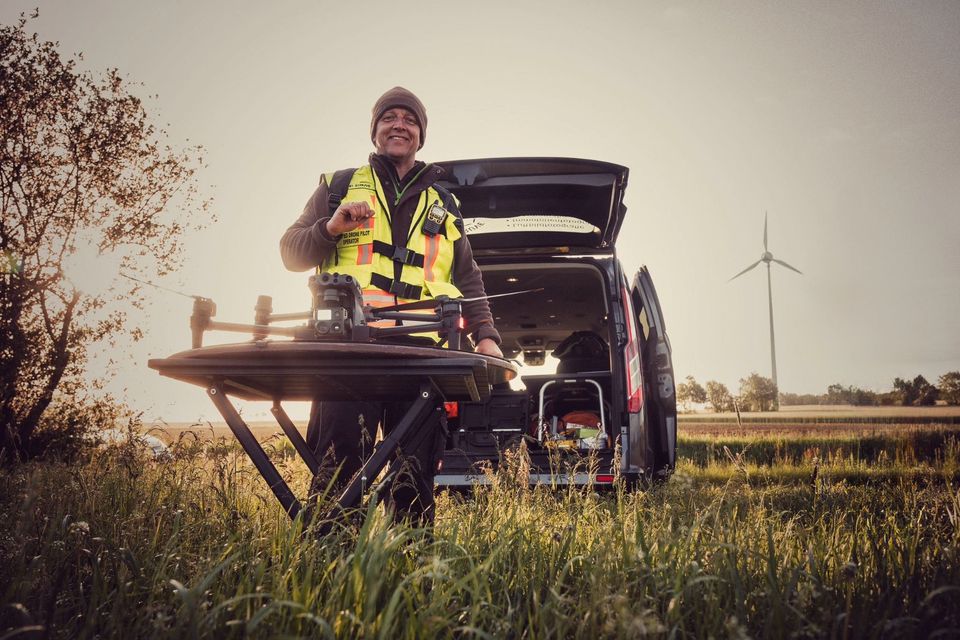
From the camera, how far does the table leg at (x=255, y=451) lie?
2.01 m

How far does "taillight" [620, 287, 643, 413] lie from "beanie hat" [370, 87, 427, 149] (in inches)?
78.6

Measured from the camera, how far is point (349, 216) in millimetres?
2354

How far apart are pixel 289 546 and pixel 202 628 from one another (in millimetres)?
370

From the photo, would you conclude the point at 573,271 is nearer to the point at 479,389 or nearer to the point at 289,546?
the point at 479,389

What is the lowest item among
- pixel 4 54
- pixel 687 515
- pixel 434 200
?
pixel 687 515

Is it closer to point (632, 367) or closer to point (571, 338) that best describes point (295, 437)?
point (632, 367)

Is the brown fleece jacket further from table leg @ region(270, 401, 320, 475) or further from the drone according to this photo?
table leg @ region(270, 401, 320, 475)

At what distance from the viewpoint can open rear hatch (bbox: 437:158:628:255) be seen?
4.09 meters

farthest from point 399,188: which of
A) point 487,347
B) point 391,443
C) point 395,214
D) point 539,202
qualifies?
point 539,202

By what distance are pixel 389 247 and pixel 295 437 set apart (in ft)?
3.09

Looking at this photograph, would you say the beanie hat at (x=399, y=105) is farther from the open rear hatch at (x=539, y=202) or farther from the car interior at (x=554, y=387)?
the car interior at (x=554, y=387)

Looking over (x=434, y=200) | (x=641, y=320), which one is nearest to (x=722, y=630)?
(x=434, y=200)

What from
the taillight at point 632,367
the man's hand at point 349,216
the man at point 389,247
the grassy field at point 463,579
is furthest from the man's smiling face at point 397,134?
the taillight at point 632,367

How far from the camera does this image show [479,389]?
2.28 meters
